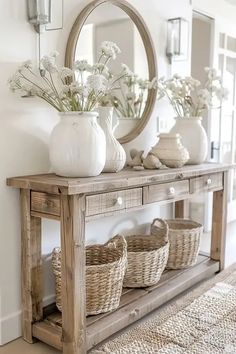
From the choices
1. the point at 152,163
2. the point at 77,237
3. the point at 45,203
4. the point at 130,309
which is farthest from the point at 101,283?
the point at 152,163

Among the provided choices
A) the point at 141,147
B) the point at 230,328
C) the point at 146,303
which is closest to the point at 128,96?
the point at 141,147

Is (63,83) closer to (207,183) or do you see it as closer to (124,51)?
Answer: (124,51)

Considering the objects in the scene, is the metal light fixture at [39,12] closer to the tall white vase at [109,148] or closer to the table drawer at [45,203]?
the tall white vase at [109,148]

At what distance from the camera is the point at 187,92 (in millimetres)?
2844

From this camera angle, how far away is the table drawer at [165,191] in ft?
7.13

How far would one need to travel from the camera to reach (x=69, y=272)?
69.7 inches

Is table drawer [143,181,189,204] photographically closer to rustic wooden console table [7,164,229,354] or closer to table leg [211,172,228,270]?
rustic wooden console table [7,164,229,354]

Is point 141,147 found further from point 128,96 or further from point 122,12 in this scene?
point 122,12

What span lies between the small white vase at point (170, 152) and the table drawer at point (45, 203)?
96cm

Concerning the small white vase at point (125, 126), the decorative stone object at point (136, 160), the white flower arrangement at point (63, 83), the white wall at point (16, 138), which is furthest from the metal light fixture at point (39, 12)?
the decorative stone object at point (136, 160)

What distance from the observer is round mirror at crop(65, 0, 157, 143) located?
2.32 m

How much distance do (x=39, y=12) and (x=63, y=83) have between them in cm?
38

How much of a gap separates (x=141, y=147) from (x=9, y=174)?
1.17m

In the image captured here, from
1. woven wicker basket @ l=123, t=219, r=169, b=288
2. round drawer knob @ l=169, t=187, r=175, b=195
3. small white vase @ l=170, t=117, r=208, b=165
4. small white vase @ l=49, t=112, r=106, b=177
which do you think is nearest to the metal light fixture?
small white vase @ l=49, t=112, r=106, b=177
